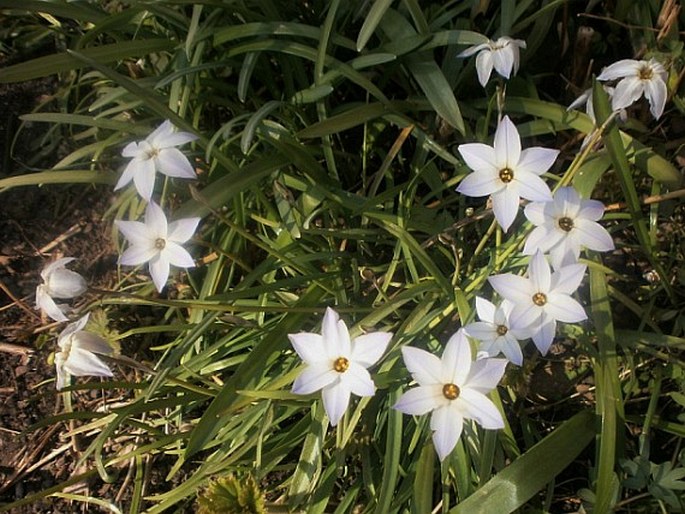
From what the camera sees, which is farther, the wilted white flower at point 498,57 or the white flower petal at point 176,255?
the wilted white flower at point 498,57

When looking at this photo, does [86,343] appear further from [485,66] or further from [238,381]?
[485,66]

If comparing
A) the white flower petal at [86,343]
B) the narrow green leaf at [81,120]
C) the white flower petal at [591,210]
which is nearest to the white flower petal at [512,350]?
the white flower petal at [591,210]

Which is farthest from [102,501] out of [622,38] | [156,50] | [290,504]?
[622,38]

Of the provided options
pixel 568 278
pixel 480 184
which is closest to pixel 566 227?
pixel 568 278

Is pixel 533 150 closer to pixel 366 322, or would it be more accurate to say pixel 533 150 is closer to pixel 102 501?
pixel 366 322

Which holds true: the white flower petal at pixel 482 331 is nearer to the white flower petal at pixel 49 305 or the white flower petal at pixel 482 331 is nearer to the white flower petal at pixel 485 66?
the white flower petal at pixel 485 66

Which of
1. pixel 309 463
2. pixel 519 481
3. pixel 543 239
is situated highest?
pixel 543 239

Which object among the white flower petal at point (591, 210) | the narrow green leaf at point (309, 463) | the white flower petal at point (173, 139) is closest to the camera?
the white flower petal at point (591, 210)

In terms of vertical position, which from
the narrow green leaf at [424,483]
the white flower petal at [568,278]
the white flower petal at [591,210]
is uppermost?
the white flower petal at [591,210]
